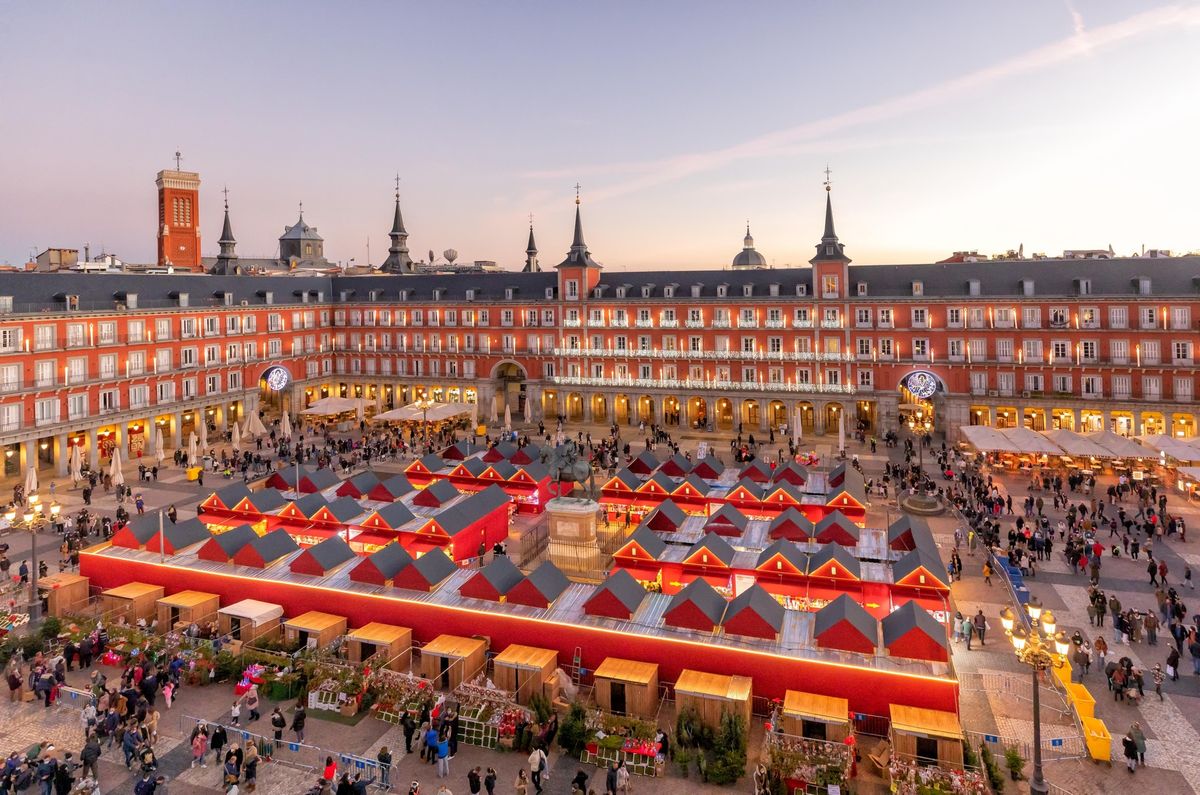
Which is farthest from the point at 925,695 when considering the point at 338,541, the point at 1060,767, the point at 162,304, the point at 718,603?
the point at 162,304

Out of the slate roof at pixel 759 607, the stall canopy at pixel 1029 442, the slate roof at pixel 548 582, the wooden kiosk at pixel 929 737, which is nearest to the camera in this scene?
the wooden kiosk at pixel 929 737

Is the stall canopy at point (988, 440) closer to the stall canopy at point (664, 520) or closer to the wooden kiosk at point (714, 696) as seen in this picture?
the stall canopy at point (664, 520)

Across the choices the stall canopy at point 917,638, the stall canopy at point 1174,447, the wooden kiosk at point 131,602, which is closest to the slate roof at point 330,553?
the wooden kiosk at point 131,602

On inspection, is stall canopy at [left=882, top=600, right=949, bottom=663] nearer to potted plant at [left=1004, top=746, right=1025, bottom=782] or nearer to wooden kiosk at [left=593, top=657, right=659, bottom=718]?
potted plant at [left=1004, top=746, right=1025, bottom=782]

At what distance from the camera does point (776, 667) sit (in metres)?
19.5

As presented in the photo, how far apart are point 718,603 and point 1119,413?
4868 cm

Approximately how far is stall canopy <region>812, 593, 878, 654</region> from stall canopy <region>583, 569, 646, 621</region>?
5.47 metres

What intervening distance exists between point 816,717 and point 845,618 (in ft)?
10.2

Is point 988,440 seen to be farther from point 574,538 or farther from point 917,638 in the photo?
point 917,638

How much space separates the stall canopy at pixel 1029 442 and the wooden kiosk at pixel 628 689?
1376 inches

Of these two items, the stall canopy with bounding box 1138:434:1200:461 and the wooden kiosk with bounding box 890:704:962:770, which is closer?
the wooden kiosk with bounding box 890:704:962:770

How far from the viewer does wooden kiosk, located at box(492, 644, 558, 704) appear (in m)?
19.9

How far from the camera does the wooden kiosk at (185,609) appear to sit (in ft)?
78.7

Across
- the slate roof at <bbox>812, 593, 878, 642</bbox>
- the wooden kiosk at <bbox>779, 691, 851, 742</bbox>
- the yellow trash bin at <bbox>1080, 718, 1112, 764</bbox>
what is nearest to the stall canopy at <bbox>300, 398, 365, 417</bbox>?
the slate roof at <bbox>812, 593, 878, 642</bbox>
